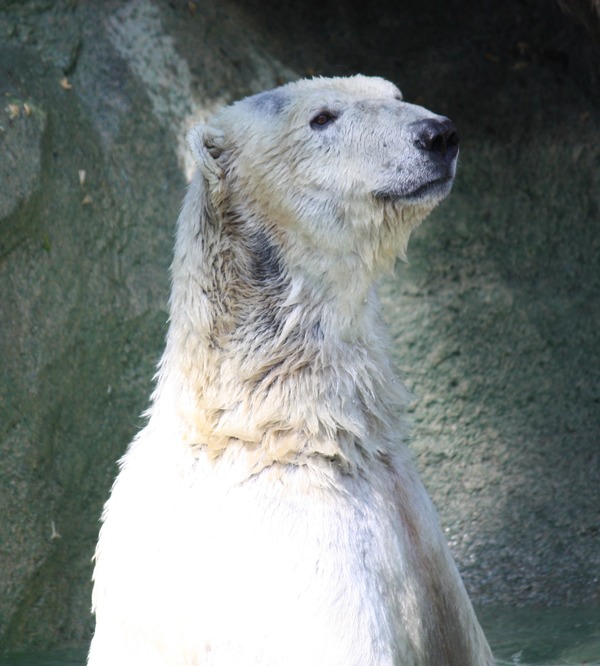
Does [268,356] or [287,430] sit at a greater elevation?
[268,356]

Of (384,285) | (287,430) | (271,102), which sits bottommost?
(287,430)

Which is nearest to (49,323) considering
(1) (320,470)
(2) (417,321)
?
(2) (417,321)

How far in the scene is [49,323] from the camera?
564 centimetres

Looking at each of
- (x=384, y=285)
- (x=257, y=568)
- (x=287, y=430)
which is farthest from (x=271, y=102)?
(x=384, y=285)

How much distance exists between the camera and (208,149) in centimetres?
388

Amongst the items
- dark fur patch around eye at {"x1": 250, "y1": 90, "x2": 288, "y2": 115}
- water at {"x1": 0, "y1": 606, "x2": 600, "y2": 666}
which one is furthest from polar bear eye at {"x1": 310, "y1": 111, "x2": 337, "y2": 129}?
water at {"x1": 0, "y1": 606, "x2": 600, "y2": 666}

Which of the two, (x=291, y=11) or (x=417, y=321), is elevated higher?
(x=291, y=11)

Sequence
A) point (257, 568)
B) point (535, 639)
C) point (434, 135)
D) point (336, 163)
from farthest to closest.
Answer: point (535, 639) < point (336, 163) < point (434, 135) < point (257, 568)

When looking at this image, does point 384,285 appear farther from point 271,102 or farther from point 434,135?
point 434,135

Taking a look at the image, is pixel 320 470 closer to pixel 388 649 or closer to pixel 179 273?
pixel 388 649

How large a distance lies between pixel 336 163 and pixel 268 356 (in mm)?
624

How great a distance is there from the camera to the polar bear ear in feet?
12.4

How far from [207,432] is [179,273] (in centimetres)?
53

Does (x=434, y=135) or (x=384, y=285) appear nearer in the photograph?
(x=434, y=135)
